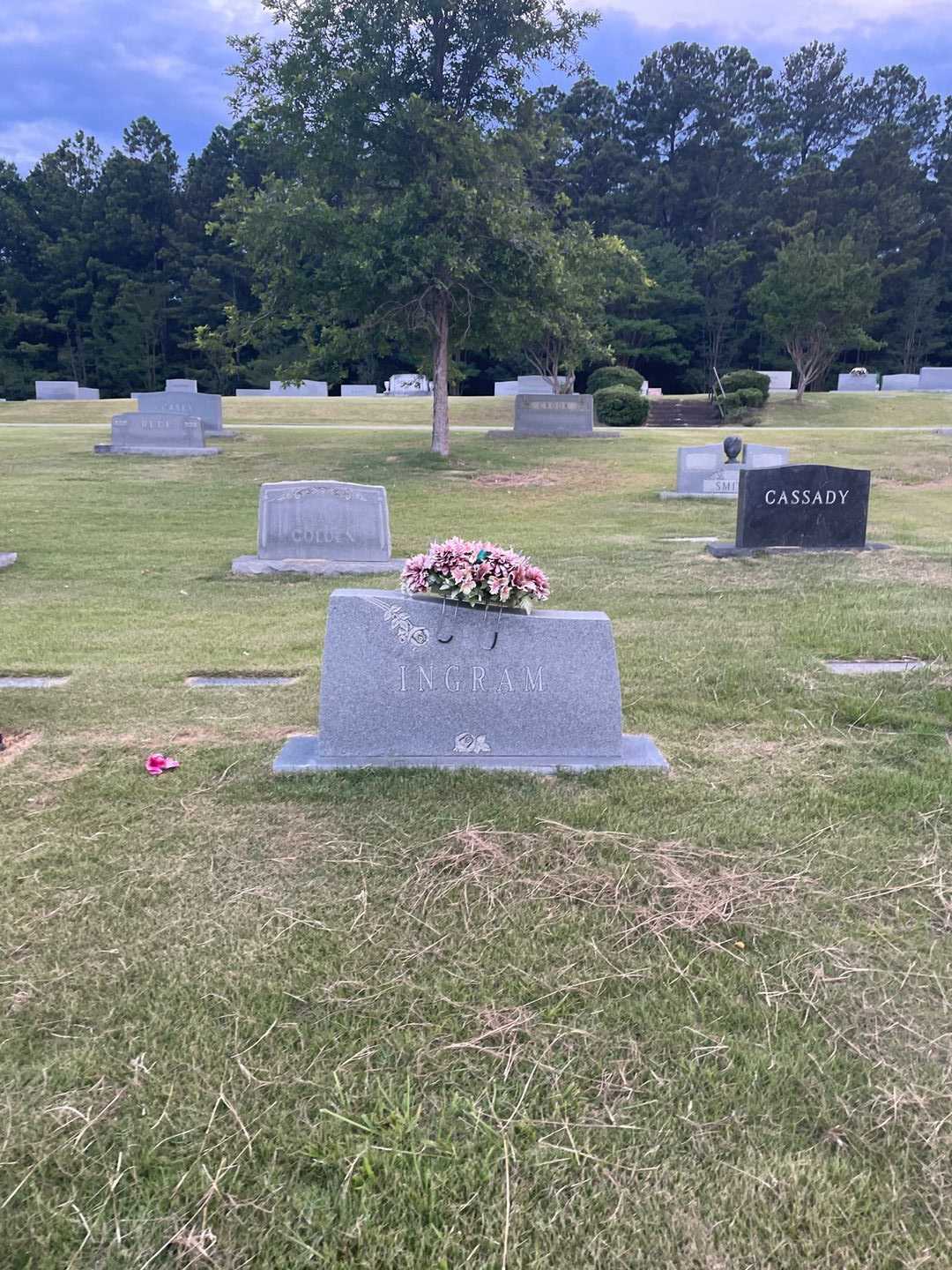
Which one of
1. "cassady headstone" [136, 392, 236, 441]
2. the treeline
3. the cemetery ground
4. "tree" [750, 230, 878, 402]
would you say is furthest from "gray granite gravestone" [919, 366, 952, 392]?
the cemetery ground

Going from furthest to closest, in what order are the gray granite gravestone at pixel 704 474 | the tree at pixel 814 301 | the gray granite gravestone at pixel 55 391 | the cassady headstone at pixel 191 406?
the gray granite gravestone at pixel 55 391 → the tree at pixel 814 301 → the cassady headstone at pixel 191 406 → the gray granite gravestone at pixel 704 474

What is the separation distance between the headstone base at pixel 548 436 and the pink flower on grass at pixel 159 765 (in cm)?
2182

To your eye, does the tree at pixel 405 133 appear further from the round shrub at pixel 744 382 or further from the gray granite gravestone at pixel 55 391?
the gray granite gravestone at pixel 55 391

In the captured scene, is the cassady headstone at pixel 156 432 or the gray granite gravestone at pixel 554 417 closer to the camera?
the cassady headstone at pixel 156 432

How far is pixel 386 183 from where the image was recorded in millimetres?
20391

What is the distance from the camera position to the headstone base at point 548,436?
24938 millimetres

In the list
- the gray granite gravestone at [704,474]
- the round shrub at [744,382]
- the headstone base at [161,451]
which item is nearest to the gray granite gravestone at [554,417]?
the headstone base at [161,451]

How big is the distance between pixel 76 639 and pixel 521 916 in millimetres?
4906

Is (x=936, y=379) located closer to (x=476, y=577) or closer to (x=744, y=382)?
(x=744, y=382)

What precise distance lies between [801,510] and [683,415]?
87.1 ft

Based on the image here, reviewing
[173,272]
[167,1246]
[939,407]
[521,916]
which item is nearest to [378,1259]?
[167,1246]

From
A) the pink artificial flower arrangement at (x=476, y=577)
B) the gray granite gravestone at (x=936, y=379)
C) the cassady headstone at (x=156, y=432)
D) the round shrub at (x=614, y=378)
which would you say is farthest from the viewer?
the gray granite gravestone at (x=936, y=379)

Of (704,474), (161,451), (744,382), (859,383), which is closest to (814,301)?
(744,382)

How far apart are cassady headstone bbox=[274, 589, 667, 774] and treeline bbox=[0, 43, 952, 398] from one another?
154 ft
